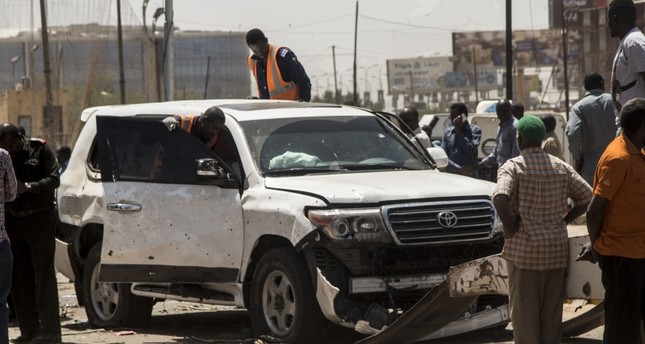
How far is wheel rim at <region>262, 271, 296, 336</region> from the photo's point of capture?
9.38 meters

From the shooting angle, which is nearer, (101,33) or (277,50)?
(277,50)

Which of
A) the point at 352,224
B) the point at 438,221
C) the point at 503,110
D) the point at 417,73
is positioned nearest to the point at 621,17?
the point at 438,221

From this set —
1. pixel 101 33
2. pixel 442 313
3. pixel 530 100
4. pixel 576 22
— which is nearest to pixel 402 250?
pixel 442 313

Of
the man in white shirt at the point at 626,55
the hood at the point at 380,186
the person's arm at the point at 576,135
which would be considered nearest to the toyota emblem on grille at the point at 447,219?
the hood at the point at 380,186

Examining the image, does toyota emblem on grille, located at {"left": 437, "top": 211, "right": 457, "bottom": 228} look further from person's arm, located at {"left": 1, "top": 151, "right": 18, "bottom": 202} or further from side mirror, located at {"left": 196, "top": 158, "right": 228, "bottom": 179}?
person's arm, located at {"left": 1, "top": 151, "right": 18, "bottom": 202}

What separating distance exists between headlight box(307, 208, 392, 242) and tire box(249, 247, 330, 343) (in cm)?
39

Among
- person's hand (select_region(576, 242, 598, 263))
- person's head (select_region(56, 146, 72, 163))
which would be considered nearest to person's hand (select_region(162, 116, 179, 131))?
person's hand (select_region(576, 242, 598, 263))

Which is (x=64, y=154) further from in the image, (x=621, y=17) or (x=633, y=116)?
(x=633, y=116)

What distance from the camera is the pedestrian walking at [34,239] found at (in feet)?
33.4

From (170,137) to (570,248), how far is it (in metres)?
4.21

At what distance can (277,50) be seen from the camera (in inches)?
503

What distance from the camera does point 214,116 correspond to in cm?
1038

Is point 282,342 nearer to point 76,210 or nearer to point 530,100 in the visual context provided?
point 76,210

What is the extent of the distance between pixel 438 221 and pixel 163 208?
237cm
